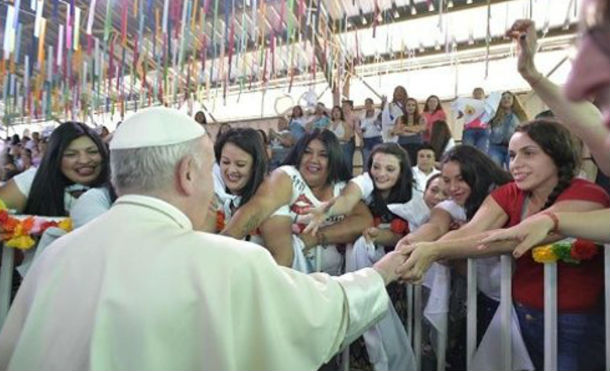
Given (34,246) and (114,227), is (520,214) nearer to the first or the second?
(114,227)

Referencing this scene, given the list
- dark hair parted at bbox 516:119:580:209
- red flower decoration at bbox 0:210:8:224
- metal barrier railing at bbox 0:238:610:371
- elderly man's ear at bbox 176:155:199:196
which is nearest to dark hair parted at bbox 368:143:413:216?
metal barrier railing at bbox 0:238:610:371

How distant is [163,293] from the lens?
4.53ft

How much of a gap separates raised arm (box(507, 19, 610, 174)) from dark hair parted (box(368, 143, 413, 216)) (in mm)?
1358

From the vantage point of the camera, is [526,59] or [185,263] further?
[526,59]

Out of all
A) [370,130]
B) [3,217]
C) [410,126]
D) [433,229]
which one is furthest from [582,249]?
[370,130]

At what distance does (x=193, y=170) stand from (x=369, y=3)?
27.3 feet

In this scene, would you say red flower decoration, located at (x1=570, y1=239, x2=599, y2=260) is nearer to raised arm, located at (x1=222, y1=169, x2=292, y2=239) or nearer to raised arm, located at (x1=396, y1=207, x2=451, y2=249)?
raised arm, located at (x1=396, y1=207, x2=451, y2=249)

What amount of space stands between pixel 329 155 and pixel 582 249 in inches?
64.9

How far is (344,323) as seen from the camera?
5.36 ft

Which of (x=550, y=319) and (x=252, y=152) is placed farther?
(x=252, y=152)

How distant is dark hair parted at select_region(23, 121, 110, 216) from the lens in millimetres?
2812

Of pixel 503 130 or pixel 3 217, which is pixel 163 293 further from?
pixel 503 130

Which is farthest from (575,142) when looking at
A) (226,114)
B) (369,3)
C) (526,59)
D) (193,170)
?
(226,114)

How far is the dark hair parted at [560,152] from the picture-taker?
6.82 ft
